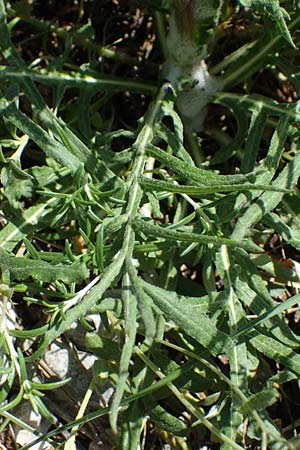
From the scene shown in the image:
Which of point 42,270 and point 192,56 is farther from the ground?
point 192,56

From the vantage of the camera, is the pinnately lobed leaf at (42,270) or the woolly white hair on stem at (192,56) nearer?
the pinnately lobed leaf at (42,270)

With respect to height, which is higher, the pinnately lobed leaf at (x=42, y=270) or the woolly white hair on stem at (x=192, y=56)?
the woolly white hair on stem at (x=192, y=56)

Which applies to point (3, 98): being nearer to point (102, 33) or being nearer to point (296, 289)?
point (102, 33)

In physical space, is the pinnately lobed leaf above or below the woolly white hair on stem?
below

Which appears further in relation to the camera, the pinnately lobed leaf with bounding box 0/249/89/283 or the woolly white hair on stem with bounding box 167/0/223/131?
the woolly white hair on stem with bounding box 167/0/223/131

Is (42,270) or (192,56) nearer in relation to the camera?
(42,270)

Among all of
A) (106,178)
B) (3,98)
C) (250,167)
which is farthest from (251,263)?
(3,98)

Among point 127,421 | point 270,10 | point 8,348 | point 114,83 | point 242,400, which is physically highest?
point 270,10

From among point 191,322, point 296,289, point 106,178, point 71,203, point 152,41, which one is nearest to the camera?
point 191,322
